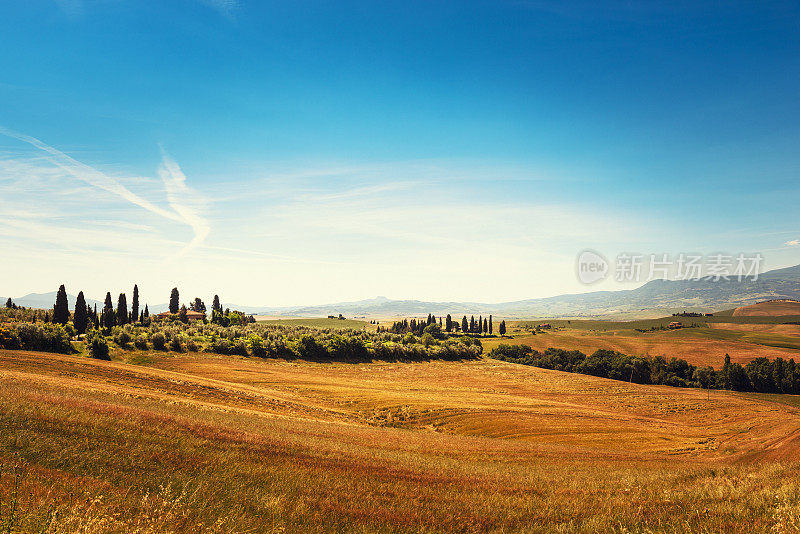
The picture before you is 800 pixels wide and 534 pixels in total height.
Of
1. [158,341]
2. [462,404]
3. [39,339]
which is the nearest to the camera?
[462,404]

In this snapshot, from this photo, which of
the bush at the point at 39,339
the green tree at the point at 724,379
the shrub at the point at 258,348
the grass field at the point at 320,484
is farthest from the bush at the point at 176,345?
the green tree at the point at 724,379

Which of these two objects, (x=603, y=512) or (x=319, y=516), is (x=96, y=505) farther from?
(x=603, y=512)

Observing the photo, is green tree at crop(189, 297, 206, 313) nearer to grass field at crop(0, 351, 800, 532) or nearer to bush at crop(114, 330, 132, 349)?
bush at crop(114, 330, 132, 349)

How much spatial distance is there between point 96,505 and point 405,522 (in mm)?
5949

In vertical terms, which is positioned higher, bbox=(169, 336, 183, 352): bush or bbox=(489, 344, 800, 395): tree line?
bbox=(169, 336, 183, 352): bush

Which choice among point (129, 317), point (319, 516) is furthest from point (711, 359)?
point (129, 317)

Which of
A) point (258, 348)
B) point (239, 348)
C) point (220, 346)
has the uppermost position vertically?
point (220, 346)

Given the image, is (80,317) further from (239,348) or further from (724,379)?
(724,379)

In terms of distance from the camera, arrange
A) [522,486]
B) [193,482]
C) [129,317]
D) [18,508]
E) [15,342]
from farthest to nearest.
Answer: [129,317] → [15,342] → [522,486] → [193,482] → [18,508]

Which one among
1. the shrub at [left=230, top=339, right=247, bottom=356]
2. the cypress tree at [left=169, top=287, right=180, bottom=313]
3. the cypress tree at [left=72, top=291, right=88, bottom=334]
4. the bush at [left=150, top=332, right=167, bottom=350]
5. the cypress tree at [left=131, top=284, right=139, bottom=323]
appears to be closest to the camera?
the bush at [left=150, top=332, right=167, bottom=350]

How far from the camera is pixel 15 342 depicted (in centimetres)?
5544

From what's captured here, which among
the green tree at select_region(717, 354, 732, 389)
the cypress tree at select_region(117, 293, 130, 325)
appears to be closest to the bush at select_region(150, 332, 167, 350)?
the cypress tree at select_region(117, 293, 130, 325)

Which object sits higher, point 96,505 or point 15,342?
point 96,505

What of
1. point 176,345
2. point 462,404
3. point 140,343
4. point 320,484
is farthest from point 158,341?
point 320,484
